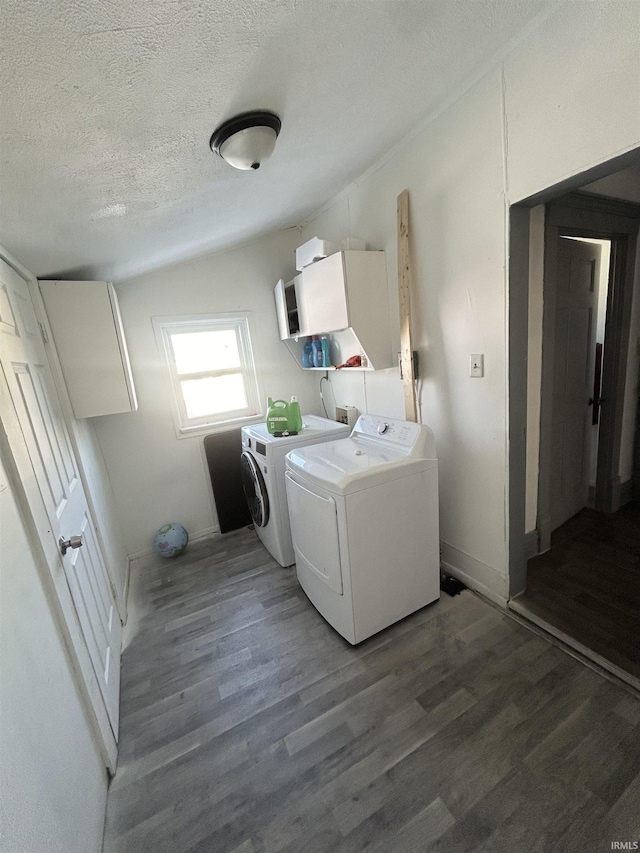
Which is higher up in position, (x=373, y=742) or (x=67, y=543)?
(x=67, y=543)

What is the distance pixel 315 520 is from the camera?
1.81 m

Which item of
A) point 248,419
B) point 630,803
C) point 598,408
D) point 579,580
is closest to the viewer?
point 630,803

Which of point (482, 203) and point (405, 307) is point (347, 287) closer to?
point (405, 307)

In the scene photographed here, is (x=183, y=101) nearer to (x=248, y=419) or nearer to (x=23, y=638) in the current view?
(x=23, y=638)

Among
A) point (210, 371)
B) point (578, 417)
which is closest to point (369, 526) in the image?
point (578, 417)

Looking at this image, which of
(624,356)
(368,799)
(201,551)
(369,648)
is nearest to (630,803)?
(368,799)

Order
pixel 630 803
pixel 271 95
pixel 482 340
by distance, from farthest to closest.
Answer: pixel 482 340, pixel 630 803, pixel 271 95

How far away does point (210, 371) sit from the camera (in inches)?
119

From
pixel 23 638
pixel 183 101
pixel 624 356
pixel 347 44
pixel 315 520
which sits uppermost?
pixel 347 44

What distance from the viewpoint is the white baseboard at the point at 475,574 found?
6.39 ft

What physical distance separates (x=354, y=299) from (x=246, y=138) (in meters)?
1.23

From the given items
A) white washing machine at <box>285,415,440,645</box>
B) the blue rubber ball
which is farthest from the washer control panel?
the blue rubber ball

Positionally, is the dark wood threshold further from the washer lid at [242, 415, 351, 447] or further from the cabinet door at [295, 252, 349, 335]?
the cabinet door at [295, 252, 349, 335]

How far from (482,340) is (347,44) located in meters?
1.28
